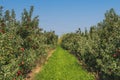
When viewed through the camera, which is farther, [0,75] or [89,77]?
[89,77]

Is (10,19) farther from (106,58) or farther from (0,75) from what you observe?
(0,75)

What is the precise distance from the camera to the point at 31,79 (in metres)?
22.3

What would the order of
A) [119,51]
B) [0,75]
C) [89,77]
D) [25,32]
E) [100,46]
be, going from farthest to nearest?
[89,77], [25,32], [100,46], [119,51], [0,75]

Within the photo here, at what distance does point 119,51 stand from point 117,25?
6.77 ft

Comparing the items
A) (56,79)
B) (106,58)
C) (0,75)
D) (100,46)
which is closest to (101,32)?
(100,46)

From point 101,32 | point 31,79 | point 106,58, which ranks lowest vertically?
point 31,79

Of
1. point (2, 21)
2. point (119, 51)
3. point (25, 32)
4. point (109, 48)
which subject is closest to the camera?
point (119, 51)

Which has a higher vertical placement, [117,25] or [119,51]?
[117,25]

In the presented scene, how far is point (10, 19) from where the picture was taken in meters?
18.0

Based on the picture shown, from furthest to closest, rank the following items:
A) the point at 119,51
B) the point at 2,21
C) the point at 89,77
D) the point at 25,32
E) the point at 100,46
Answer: the point at 89,77
the point at 25,32
the point at 100,46
the point at 2,21
the point at 119,51

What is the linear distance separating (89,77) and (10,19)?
8562 millimetres

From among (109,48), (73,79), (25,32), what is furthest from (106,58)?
(25,32)

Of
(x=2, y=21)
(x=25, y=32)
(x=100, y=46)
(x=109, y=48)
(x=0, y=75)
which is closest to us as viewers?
(x=0, y=75)

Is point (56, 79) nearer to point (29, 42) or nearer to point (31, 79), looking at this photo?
point (31, 79)
